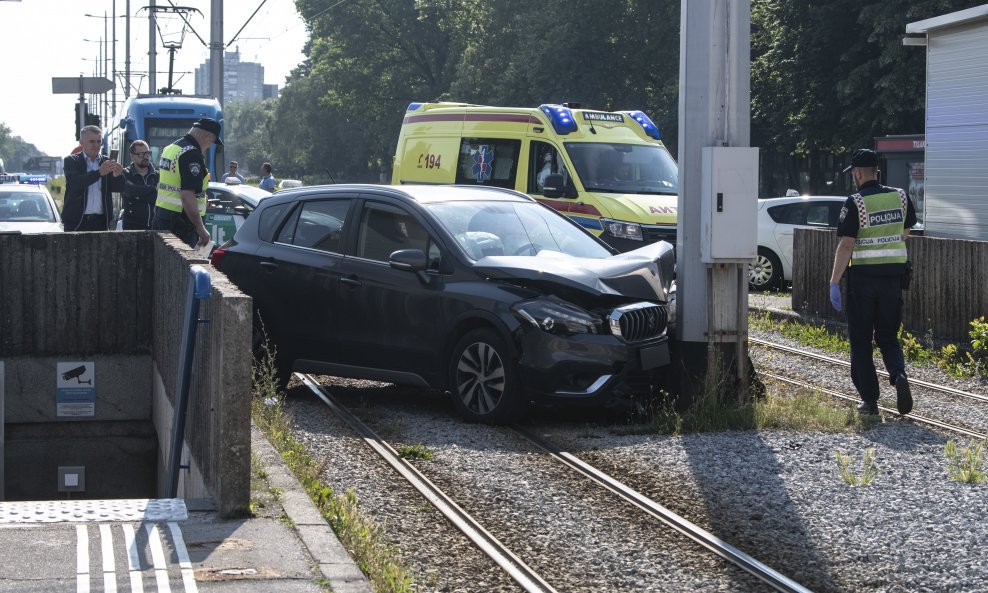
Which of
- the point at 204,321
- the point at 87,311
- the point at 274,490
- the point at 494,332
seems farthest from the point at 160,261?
the point at 274,490

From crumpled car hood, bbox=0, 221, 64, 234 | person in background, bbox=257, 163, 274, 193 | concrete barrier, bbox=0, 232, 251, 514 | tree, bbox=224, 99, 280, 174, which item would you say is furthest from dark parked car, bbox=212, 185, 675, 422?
tree, bbox=224, 99, 280, 174

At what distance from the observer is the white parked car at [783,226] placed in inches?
765

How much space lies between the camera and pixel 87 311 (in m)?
10.8

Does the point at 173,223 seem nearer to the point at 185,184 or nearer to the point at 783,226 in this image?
the point at 185,184

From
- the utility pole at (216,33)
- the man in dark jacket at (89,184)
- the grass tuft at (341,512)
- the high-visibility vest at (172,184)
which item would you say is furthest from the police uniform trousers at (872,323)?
the utility pole at (216,33)

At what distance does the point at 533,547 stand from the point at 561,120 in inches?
407

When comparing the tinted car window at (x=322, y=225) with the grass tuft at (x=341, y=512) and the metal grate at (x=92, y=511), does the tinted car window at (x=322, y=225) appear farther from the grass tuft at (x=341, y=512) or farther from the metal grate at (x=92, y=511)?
the metal grate at (x=92, y=511)

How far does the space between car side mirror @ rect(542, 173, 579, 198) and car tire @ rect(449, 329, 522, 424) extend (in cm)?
602

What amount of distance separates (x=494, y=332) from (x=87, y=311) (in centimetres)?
383

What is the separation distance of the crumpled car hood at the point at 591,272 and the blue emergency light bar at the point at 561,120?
20.3 feet

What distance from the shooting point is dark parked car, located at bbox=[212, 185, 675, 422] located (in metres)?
8.70

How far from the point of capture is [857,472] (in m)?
7.31

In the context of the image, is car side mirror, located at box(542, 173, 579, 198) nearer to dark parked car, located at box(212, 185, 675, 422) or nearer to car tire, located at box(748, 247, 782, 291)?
dark parked car, located at box(212, 185, 675, 422)

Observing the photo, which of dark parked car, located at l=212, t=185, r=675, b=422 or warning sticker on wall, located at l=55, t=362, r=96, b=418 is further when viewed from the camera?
warning sticker on wall, located at l=55, t=362, r=96, b=418
